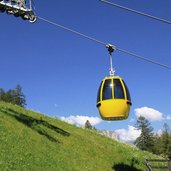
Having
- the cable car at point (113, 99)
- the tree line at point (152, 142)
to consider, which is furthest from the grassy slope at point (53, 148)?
the tree line at point (152, 142)

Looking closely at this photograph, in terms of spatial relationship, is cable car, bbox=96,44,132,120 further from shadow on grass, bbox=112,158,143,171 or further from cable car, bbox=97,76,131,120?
shadow on grass, bbox=112,158,143,171

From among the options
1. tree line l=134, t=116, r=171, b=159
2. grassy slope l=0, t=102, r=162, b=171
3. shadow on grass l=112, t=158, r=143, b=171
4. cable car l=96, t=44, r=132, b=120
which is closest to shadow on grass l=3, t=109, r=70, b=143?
grassy slope l=0, t=102, r=162, b=171

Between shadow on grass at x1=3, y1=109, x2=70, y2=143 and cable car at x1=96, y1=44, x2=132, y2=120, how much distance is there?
1513 cm

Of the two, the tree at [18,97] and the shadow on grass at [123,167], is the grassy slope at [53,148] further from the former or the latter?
the tree at [18,97]

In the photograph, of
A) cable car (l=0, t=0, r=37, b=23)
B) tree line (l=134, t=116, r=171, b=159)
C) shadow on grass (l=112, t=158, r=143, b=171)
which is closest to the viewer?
cable car (l=0, t=0, r=37, b=23)

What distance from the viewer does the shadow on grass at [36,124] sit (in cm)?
3666

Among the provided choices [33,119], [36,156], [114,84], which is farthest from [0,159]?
[33,119]

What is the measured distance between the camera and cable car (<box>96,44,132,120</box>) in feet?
68.1

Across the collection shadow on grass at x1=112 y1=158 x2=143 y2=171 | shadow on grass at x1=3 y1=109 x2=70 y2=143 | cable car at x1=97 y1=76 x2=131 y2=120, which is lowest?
cable car at x1=97 y1=76 x2=131 y2=120

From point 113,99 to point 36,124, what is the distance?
18506mm

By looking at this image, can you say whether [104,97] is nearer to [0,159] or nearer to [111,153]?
[0,159]

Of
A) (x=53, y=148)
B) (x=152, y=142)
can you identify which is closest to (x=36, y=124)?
(x=53, y=148)

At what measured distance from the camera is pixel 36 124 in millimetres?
38500

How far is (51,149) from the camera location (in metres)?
32.7
